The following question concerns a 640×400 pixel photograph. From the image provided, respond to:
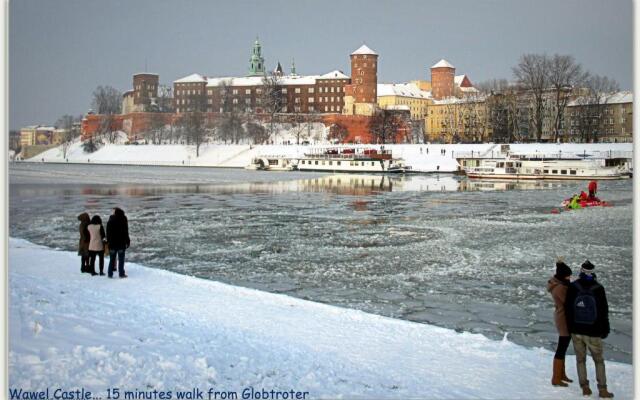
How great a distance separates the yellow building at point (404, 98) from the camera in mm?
81062

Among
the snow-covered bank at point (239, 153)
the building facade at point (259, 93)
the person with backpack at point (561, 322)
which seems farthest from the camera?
the building facade at point (259, 93)

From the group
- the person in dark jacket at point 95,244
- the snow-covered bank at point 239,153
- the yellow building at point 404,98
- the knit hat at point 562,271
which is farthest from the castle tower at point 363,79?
the knit hat at point 562,271

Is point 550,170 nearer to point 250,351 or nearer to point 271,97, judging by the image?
point 250,351

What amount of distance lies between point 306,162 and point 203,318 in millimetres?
41310

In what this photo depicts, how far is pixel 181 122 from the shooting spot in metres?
68.2

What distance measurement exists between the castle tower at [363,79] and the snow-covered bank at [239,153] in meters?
18.4

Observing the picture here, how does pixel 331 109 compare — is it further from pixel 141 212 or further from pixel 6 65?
pixel 6 65

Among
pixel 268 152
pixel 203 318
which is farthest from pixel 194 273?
pixel 268 152

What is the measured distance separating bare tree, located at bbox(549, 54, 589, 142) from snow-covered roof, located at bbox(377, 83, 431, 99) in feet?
130

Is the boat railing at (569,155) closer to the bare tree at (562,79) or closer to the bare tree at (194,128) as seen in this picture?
the bare tree at (562,79)

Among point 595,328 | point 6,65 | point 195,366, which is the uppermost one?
point 6,65

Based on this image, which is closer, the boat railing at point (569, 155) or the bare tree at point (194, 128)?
the boat railing at point (569, 155)

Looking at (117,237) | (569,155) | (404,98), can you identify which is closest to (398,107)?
(404,98)

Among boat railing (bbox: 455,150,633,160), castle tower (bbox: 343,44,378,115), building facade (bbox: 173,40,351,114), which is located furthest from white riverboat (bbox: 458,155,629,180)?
building facade (bbox: 173,40,351,114)
